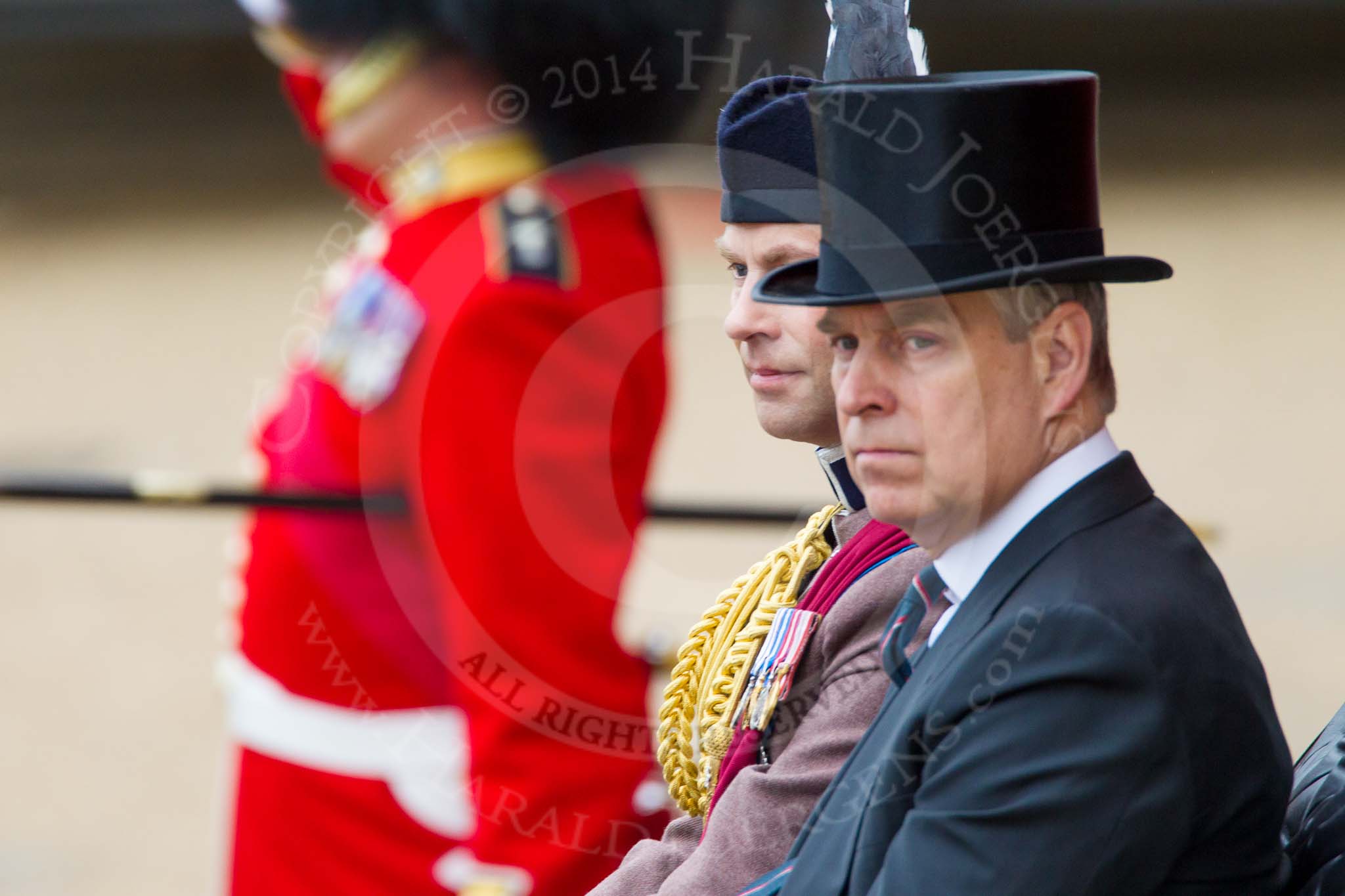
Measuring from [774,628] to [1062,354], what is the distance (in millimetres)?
430

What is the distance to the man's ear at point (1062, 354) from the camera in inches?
51.3

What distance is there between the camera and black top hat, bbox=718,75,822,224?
62.5 inches

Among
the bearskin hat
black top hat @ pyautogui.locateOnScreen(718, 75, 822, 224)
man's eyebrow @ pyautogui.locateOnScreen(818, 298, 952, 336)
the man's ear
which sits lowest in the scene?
the man's ear

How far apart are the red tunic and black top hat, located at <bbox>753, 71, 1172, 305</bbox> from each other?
756mm

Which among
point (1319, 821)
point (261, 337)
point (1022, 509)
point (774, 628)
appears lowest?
point (1319, 821)

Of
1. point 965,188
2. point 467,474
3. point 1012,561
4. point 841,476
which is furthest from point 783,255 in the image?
point 467,474

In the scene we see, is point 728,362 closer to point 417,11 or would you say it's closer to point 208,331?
point 208,331

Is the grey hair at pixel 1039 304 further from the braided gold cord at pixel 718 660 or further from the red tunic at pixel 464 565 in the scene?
the red tunic at pixel 464 565

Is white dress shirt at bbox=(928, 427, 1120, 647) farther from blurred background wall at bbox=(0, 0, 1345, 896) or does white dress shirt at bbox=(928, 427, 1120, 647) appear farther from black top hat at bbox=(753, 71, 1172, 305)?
blurred background wall at bbox=(0, 0, 1345, 896)

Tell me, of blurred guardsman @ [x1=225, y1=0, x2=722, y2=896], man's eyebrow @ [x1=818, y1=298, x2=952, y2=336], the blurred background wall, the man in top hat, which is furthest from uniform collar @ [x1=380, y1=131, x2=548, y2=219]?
man's eyebrow @ [x1=818, y1=298, x2=952, y2=336]

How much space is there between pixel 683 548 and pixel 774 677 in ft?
10.5

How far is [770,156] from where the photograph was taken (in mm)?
1603

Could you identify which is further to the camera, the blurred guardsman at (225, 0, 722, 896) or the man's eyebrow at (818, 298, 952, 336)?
the blurred guardsman at (225, 0, 722, 896)

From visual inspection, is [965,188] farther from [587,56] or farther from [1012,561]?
[587,56]
